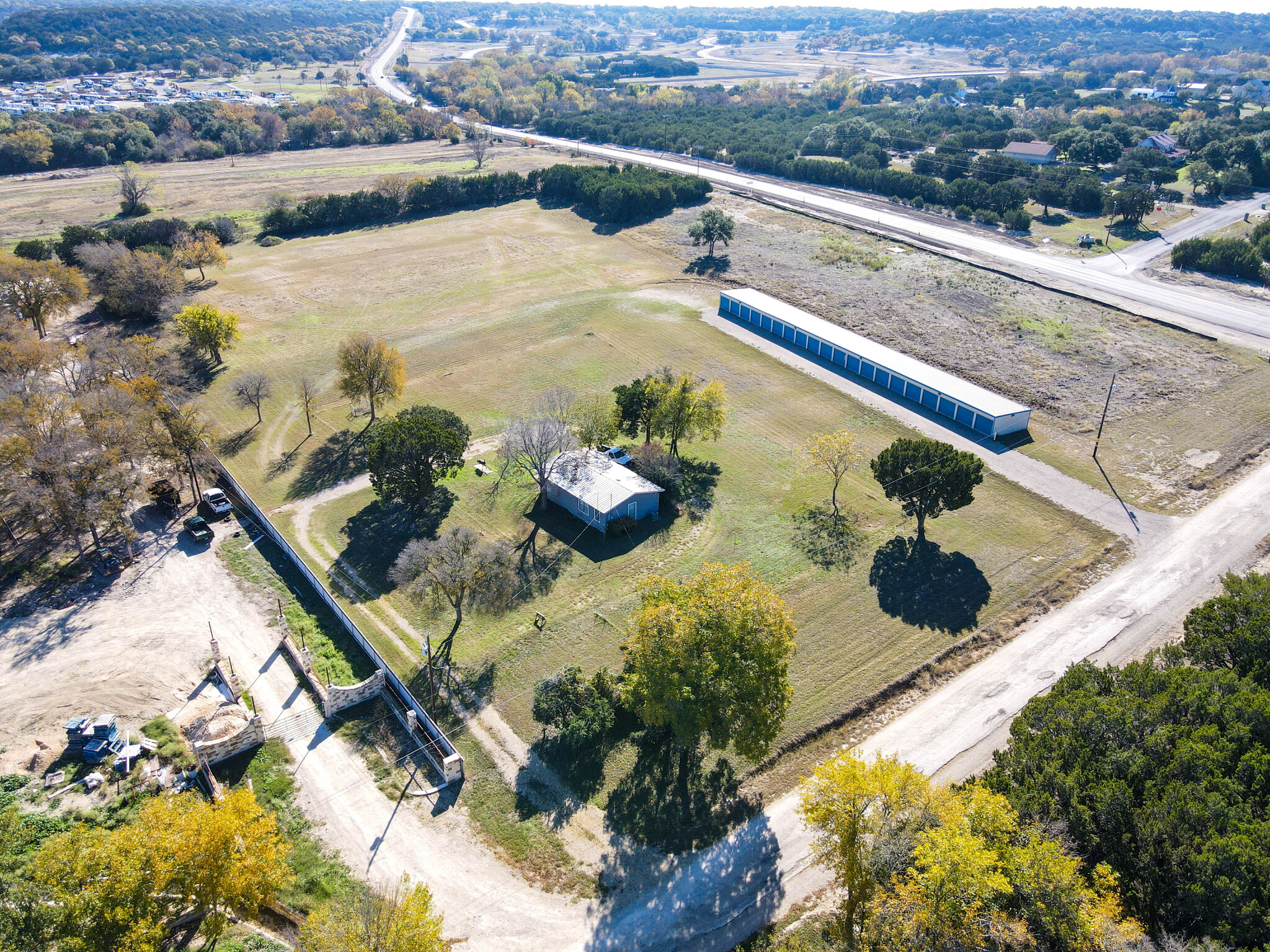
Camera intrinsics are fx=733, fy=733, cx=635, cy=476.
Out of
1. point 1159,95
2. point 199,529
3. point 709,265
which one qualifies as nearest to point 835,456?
point 199,529

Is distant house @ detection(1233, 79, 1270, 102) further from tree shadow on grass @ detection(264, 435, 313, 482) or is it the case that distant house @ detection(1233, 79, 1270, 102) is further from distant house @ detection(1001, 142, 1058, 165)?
tree shadow on grass @ detection(264, 435, 313, 482)

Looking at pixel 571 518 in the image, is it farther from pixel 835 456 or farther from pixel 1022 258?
pixel 1022 258

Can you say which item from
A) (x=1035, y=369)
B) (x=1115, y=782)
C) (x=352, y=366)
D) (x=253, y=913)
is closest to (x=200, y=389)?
(x=352, y=366)

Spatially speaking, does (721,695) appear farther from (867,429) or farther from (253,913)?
(867,429)

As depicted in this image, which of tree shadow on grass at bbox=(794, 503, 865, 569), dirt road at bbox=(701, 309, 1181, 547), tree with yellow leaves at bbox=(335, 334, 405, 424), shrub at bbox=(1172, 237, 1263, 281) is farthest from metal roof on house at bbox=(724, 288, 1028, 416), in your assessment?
shrub at bbox=(1172, 237, 1263, 281)

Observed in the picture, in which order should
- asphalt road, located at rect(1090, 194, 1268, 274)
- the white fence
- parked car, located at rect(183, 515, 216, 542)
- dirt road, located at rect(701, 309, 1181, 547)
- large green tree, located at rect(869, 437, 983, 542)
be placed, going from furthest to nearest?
asphalt road, located at rect(1090, 194, 1268, 274), dirt road, located at rect(701, 309, 1181, 547), parked car, located at rect(183, 515, 216, 542), large green tree, located at rect(869, 437, 983, 542), the white fence
